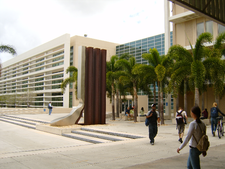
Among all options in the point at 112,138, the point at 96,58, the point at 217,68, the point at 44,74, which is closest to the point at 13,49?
the point at 96,58

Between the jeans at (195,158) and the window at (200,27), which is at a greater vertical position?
the window at (200,27)

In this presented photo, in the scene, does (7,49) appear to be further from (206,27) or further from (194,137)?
(206,27)

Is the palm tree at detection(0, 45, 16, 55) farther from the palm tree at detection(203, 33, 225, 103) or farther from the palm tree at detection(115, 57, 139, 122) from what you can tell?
the palm tree at detection(203, 33, 225, 103)

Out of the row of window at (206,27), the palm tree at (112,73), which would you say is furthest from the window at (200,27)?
the palm tree at (112,73)

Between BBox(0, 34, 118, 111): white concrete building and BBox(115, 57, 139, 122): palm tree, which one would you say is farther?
BBox(0, 34, 118, 111): white concrete building

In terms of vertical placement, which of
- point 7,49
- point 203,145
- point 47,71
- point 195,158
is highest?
point 47,71

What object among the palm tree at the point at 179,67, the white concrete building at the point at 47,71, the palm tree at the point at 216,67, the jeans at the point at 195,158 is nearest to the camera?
the jeans at the point at 195,158

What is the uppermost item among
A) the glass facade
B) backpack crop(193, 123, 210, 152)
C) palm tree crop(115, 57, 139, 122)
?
the glass facade

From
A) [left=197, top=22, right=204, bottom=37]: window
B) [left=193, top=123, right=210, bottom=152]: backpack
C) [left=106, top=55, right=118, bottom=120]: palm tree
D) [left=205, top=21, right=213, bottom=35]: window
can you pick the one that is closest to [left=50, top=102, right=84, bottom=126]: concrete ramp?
[left=106, top=55, right=118, bottom=120]: palm tree

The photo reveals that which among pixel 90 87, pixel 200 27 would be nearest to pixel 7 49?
pixel 90 87

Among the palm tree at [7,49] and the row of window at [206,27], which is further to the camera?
the row of window at [206,27]

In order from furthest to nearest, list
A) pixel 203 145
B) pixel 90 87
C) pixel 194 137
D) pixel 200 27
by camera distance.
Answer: pixel 200 27 < pixel 90 87 < pixel 194 137 < pixel 203 145

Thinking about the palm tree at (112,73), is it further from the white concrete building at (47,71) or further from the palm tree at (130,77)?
the white concrete building at (47,71)

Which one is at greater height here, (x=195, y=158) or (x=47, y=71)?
(x=47, y=71)
